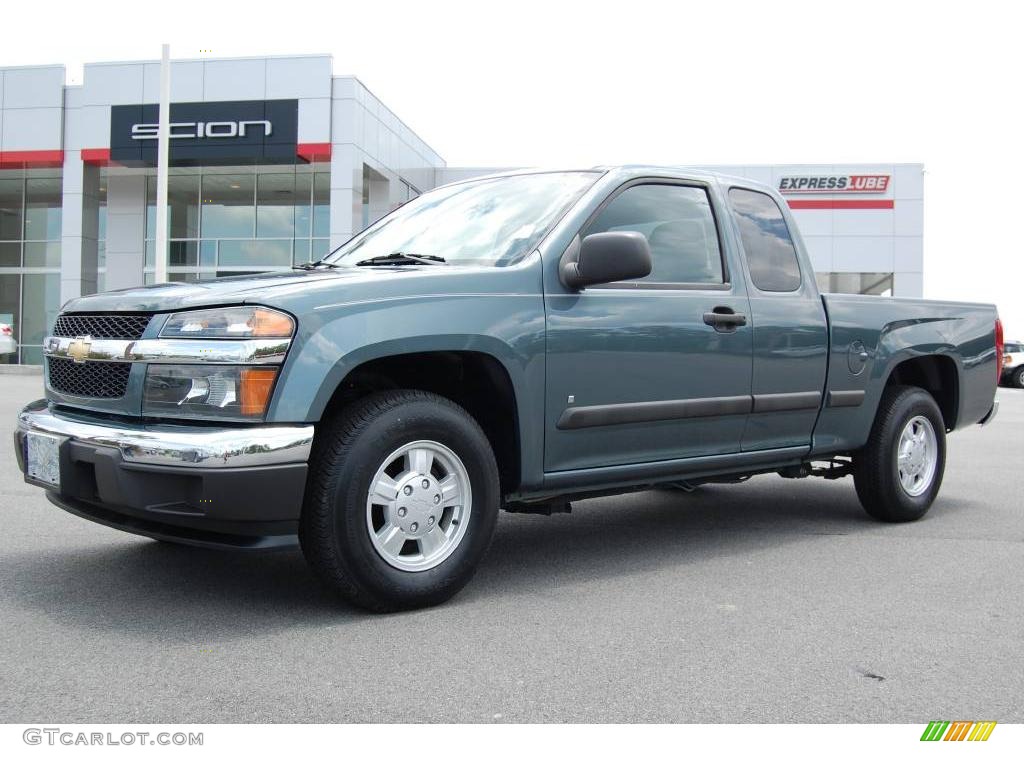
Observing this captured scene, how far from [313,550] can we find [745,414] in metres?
2.38

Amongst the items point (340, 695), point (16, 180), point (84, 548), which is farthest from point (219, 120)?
point (340, 695)

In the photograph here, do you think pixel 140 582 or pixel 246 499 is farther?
pixel 140 582

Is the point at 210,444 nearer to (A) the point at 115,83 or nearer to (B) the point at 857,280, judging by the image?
(A) the point at 115,83

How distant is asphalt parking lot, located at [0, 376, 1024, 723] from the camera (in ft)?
9.46

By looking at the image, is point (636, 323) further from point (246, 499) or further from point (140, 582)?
point (140, 582)

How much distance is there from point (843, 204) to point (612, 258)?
30.4 meters

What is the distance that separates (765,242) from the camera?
5426mm

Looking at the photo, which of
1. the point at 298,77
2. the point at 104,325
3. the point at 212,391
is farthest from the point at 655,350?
the point at 298,77

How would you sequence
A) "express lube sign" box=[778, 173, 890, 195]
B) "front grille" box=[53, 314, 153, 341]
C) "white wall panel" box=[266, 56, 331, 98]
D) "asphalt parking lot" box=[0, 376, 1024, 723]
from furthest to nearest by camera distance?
"express lube sign" box=[778, 173, 890, 195], "white wall panel" box=[266, 56, 331, 98], "front grille" box=[53, 314, 153, 341], "asphalt parking lot" box=[0, 376, 1024, 723]

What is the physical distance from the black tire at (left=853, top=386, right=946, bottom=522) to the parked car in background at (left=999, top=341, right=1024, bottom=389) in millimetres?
27884

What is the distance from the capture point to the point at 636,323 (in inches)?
175

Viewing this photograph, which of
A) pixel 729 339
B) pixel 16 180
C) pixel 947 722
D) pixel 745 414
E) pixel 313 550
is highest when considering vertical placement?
pixel 16 180
